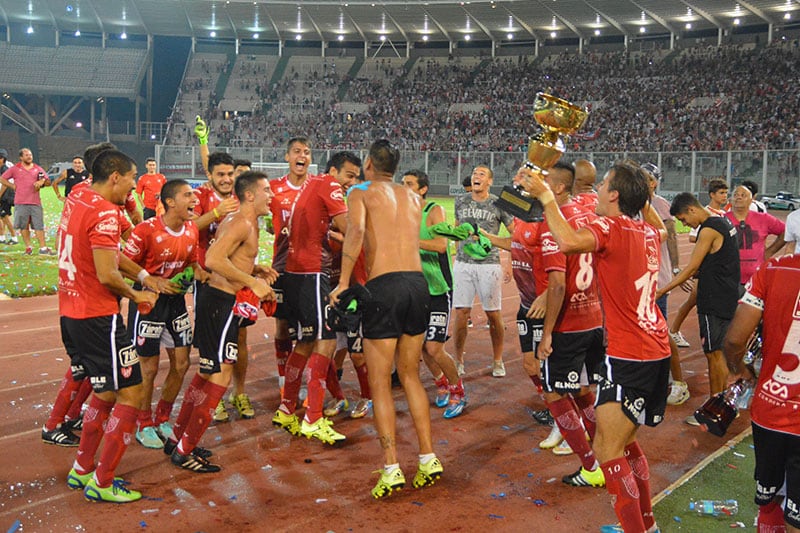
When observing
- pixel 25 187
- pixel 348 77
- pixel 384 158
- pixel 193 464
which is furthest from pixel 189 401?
pixel 348 77

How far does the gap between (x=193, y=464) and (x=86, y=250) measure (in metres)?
1.89

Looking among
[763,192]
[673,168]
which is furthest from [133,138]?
[763,192]

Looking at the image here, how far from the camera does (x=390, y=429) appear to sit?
5.56m

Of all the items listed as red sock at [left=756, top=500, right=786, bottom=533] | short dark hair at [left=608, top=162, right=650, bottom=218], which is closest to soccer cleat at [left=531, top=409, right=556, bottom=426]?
red sock at [left=756, top=500, right=786, bottom=533]

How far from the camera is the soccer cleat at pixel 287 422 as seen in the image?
6812 millimetres

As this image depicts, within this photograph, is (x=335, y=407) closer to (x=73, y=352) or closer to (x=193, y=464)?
(x=193, y=464)

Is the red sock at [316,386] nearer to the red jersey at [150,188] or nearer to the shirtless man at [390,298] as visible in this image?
the shirtless man at [390,298]

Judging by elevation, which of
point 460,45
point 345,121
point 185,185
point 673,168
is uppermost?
point 460,45

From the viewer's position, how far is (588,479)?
5691mm

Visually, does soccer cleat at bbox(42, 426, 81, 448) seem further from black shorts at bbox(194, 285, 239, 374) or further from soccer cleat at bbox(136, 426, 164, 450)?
black shorts at bbox(194, 285, 239, 374)

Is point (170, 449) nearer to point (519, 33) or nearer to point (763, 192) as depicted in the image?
point (763, 192)

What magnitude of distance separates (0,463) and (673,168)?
30310 millimetres

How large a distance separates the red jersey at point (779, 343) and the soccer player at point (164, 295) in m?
4.43

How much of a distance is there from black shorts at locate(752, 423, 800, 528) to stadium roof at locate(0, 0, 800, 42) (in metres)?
46.7
